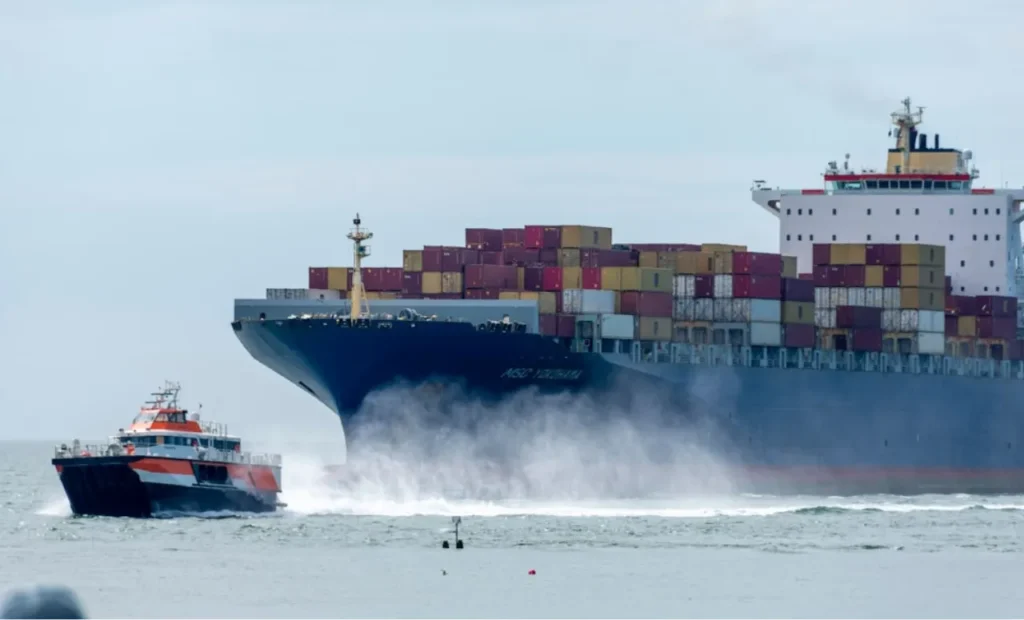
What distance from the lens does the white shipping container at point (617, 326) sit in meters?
64.2

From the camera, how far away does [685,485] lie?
66.1 m

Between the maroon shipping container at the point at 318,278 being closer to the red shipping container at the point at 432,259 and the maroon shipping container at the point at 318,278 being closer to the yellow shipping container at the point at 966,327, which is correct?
the red shipping container at the point at 432,259

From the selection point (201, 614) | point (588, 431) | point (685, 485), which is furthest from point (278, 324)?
point (201, 614)

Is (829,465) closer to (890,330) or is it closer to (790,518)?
(890,330)

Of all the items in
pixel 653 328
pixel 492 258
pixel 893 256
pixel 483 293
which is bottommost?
pixel 653 328

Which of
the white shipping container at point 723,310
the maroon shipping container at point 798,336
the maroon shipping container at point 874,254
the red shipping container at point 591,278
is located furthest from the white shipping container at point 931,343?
the red shipping container at point 591,278

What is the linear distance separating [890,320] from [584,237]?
1498 centimetres

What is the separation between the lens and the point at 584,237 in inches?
2539

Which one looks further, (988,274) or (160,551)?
(988,274)

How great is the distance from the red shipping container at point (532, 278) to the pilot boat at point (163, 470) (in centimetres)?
1293

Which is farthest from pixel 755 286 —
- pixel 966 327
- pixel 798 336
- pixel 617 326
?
pixel 966 327

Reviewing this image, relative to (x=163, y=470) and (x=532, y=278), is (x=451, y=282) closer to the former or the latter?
(x=532, y=278)

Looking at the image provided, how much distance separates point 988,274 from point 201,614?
180 feet

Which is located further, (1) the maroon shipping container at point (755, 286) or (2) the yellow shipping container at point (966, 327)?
(2) the yellow shipping container at point (966, 327)
